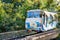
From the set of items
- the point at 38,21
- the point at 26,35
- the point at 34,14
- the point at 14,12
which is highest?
the point at 34,14

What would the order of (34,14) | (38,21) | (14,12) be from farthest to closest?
(14,12) → (34,14) → (38,21)

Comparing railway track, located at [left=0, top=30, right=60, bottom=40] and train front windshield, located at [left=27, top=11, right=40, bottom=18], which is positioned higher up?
train front windshield, located at [left=27, top=11, right=40, bottom=18]

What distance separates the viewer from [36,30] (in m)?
10.5

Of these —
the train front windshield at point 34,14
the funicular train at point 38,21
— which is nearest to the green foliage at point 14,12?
the funicular train at point 38,21

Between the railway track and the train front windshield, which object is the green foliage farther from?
the train front windshield

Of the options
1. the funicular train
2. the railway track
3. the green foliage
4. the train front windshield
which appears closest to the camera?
the railway track

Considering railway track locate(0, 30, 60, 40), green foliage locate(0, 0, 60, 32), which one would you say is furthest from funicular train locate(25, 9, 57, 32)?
green foliage locate(0, 0, 60, 32)

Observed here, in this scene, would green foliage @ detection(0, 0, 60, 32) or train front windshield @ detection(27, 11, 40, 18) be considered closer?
train front windshield @ detection(27, 11, 40, 18)

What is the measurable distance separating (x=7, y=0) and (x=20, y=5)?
1.32 meters

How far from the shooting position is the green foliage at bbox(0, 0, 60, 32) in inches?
455

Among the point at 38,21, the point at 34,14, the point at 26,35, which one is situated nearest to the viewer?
the point at 26,35

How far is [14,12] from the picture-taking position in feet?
44.0

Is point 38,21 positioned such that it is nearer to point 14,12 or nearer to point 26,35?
point 26,35

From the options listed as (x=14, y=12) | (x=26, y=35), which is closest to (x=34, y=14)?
(x=26, y=35)
